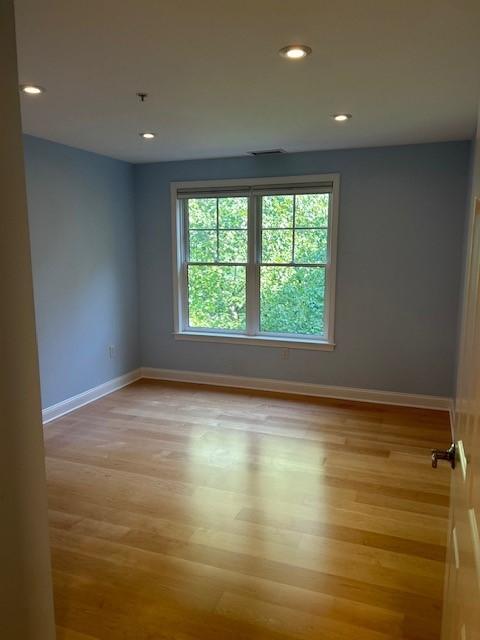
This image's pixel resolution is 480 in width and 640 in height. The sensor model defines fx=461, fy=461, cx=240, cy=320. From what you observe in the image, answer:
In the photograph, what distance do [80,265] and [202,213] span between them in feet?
4.65

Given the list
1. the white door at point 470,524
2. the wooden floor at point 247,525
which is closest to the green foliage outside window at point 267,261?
the wooden floor at point 247,525

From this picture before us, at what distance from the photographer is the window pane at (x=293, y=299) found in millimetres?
4691

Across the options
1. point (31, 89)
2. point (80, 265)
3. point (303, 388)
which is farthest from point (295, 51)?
point (303, 388)

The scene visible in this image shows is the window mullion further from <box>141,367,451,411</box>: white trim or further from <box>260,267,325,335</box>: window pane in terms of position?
<box>141,367,451,411</box>: white trim

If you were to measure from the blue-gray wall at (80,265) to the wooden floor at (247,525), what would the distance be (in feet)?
2.02

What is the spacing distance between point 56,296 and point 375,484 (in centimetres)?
305

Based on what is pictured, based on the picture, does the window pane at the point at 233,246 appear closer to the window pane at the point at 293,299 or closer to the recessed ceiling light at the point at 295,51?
the window pane at the point at 293,299

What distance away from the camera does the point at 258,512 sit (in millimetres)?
2695

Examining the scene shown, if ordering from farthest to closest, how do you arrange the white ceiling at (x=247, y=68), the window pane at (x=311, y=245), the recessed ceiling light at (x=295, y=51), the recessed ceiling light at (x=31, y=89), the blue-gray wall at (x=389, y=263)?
the window pane at (x=311, y=245)
the blue-gray wall at (x=389, y=263)
the recessed ceiling light at (x=31, y=89)
the recessed ceiling light at (x=295, y=51)
the white ceiling at (x=247, y=68)

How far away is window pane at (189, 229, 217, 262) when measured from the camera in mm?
5008

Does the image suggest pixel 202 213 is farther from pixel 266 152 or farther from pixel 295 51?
pixel 295 51

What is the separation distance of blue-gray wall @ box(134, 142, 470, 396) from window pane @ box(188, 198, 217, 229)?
27 cm

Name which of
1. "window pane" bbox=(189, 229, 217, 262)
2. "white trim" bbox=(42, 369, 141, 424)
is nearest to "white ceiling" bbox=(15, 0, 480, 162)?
"window pane" bbox=(189, 229, 217, 262)

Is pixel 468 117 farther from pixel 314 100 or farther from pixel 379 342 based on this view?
pixel 379 342
